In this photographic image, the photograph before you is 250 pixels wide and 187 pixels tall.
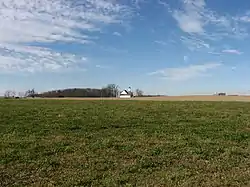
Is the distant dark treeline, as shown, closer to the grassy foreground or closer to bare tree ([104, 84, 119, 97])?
bare tree ([104, 84, 119, 97])

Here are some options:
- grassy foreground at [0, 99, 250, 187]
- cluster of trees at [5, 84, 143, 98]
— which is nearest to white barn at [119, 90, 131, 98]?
cluster of trees at [5, 84, 143, 98]

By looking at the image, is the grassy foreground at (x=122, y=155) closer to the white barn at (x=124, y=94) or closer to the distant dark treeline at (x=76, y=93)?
the distant dark treeline at (x=76, y=93)

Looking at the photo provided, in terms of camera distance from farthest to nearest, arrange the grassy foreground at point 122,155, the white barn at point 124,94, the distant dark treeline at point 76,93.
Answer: the white barn at point 124,94 < the distant dark treeline at point 76,93 < the grassy foreground at point 122,155

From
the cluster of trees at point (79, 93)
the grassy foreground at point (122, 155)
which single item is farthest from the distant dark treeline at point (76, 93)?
the grassy foreground at point (122, 155)

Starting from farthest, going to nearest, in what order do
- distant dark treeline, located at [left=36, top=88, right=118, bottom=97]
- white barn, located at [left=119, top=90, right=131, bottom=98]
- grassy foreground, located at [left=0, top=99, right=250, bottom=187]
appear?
white barn, located at [left=119, top=90, right=131, bottom=98] < distant dark treeline, located at [left=36, top=88, right=118, bottom=97] < grassy foreground, located at [left=0, top=99, right=250, bottom=187]

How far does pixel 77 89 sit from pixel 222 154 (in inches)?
4447

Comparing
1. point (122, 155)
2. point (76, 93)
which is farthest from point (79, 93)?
point (122, 155)

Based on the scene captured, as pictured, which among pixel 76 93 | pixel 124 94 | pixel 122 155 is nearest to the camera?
pixel 122 155

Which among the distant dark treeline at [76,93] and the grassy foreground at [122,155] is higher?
the distant dark treeline at [76,93]

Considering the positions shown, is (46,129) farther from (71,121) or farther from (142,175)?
(142,175)

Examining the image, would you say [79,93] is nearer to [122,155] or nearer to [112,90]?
[112,90]

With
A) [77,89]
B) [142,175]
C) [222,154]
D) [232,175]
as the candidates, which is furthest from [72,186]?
[77,89]

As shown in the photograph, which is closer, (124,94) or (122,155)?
(122,155)

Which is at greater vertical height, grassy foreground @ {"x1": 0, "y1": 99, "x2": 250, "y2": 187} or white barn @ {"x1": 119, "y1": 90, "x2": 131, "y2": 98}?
white barn @ {"x1": 119, "y1": 90, "x2": 131, "y2": 98}
